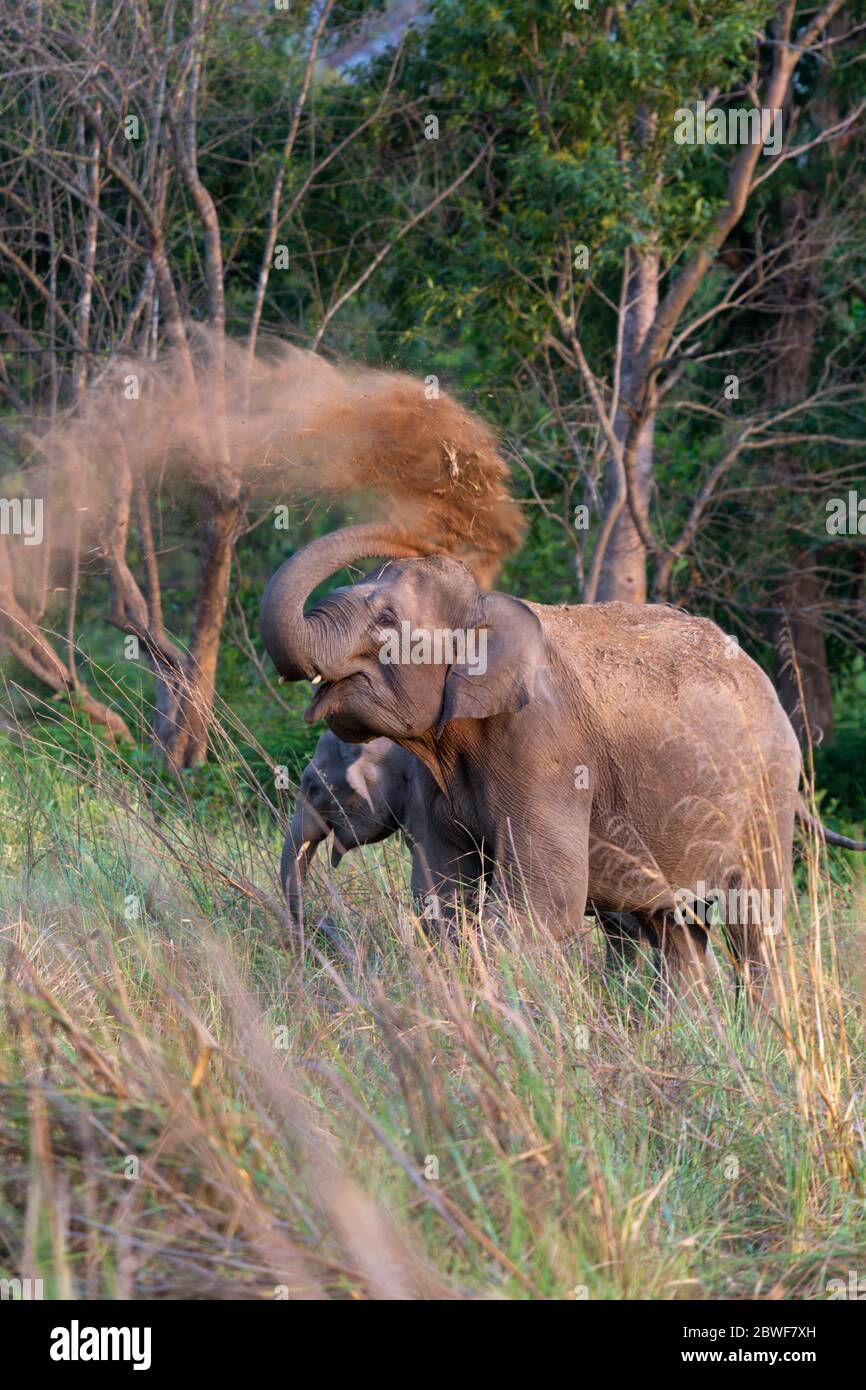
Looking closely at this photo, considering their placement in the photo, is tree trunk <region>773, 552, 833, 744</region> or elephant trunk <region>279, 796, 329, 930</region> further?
tree trunk <region>773, 552, 833, 744</region>

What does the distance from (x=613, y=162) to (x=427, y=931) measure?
7.03 meters

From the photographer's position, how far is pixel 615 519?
1343 centimetres

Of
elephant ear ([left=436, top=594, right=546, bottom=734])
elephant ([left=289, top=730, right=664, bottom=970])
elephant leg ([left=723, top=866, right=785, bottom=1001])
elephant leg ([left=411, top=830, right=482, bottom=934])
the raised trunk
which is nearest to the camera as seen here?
elephant ear ([left=436, top=594, right=546, bottom=734])

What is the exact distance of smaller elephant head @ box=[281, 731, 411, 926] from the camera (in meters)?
7.40

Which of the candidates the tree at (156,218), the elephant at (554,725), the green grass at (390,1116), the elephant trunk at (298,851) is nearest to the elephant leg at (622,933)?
the elephant at (554,725)

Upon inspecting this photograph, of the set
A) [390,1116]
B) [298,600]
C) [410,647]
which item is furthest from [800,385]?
[390,1116]

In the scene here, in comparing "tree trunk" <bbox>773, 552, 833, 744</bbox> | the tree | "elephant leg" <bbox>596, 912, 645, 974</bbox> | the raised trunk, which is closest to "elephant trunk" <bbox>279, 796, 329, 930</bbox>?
"elephant leg" <bbox>596, 912, 645, 974</bbox>

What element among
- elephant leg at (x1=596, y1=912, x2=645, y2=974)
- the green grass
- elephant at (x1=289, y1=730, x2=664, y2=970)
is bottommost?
the green grass

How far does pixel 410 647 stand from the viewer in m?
6.07

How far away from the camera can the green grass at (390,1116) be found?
3639 mm

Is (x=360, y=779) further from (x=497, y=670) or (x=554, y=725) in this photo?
(x=497, y=670)

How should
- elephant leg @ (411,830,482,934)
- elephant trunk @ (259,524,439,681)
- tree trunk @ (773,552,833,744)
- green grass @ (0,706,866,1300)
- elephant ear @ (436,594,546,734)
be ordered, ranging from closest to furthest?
1. green grass @ (0,706,866,1300)
2. elephant trunk @ (259,524,439,681)
3. elephant ear @ (436,594,546,734)
4. elephant leg @ (411,830,482,934)
5. tree trunk @ (773,552,833,744)

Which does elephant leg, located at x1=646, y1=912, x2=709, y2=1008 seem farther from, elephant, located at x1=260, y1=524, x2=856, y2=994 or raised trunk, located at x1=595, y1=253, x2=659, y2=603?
raised trunk, located at x1=595, y1=253, x2=659, y2=603

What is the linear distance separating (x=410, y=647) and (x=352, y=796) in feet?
4.96
